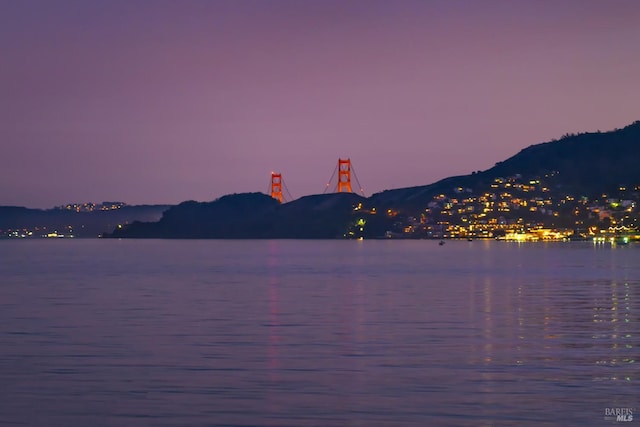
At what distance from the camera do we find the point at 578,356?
69.0 feet

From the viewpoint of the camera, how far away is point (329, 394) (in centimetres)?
1672

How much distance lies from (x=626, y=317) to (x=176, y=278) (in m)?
33.5

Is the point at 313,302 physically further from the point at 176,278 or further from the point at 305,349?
the point at 176,278

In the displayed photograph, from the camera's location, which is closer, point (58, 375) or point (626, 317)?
point (58, 375)

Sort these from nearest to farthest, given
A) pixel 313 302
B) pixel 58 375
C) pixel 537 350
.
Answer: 1. pixel 58 375
2. pixel 537 350
3. pixel 313 302

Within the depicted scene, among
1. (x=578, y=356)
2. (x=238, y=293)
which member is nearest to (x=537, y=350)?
(x=578, y=356)

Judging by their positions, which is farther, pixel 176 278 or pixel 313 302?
pixel 176 278

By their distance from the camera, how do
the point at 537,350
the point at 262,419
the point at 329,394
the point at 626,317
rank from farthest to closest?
the point at 626,317
the point at 537,350
the point at 329,394
the point at 262,419

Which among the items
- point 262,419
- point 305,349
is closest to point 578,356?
point 305,349

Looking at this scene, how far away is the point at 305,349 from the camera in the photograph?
74.9ft

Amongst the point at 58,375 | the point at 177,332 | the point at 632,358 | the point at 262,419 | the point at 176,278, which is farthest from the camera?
the point at 176,278

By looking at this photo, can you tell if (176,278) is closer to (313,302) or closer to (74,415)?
(313,302)

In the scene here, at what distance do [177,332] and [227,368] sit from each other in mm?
7109

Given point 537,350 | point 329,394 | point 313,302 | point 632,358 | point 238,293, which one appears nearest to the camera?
point 329,394
